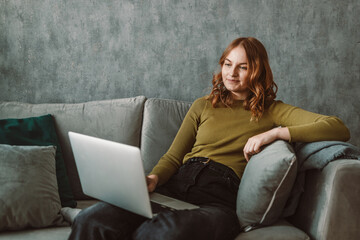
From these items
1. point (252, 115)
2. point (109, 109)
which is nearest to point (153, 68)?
point (109, 109)

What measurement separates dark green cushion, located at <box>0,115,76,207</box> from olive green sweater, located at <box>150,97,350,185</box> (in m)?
0.47

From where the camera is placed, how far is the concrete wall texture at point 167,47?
7.13 ft

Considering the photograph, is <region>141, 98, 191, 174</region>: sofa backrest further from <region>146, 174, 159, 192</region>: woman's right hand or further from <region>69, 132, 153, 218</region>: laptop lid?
<region>69, 132, 153, 218</region>: laptop lid

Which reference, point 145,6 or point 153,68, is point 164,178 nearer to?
point 153,68

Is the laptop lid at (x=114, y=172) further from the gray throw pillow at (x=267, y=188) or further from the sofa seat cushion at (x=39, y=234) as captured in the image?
the gray throw pillow at (x=267, y=188)

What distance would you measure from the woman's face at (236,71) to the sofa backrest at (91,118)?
56cm

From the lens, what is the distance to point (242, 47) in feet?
5.55

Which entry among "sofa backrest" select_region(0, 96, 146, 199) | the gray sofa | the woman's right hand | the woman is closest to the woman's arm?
the woman

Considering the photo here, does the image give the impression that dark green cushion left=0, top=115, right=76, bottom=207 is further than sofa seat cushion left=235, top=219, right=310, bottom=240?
Yes

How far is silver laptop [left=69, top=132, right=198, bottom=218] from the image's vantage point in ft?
3.45

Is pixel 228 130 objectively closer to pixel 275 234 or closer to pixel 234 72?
pixel 234 72

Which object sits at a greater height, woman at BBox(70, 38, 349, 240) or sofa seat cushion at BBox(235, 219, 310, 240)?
woman at BBox(70, 38, 349, 240)

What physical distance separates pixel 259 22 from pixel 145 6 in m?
0.69

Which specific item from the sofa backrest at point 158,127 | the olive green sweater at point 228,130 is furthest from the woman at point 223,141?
the sofa backrest at point 158,127
